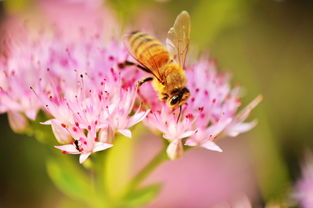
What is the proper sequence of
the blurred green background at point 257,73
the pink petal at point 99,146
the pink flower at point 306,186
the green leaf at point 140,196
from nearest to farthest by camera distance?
1. the pink petal at point 99,146
2. the green leaf at point 140,196
3. the pink flower at point 306,186
4. the blurred green background at point 257,73

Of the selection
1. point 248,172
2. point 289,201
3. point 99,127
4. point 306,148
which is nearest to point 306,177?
point 289,201

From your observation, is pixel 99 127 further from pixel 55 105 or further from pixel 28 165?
pixel 28 165

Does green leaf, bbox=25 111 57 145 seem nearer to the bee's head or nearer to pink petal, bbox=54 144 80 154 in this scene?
pink petal, bbox=54 144 80 154

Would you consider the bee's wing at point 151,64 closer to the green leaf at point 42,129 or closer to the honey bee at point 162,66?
the honey bee at point 162,66

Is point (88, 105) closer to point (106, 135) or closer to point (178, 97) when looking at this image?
point (106, 135)

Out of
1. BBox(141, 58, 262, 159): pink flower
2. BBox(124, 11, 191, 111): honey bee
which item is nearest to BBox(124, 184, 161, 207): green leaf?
BBox(141, 58, 262, 159): pink flower

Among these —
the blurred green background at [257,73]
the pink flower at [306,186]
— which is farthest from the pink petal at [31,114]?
the pink flower at [306,186]
